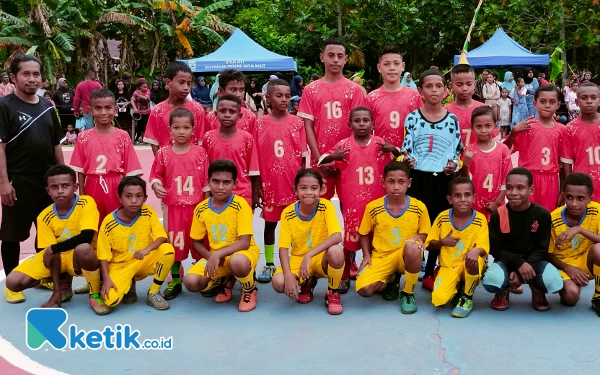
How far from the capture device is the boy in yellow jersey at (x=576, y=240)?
4141 mm

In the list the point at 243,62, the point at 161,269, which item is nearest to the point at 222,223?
the point at 161,269

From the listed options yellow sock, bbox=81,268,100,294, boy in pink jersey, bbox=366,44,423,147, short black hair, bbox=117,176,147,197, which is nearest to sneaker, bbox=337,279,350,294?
boy in pink jersey, bbox=366,44,423,147

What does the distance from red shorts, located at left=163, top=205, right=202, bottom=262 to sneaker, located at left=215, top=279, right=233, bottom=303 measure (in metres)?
0.31

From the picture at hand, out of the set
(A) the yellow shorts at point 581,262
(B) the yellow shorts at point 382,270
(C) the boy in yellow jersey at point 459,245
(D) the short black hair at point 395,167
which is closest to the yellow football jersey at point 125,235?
(B) the yellow shorts at point 382,270

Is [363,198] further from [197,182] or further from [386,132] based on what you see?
[197,182]

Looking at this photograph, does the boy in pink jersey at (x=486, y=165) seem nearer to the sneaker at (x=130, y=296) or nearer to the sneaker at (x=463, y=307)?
the sneaker at (x=463, y=307)

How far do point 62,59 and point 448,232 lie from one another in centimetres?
1762

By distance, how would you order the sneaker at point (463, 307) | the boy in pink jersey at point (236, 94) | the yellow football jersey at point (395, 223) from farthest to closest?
1. the boy in pink jersey at point (236, 94)
2. the yellow football jersey at point (395, 223)
3. the sneaker at point (463, 307)

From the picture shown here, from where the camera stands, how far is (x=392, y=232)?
4434mm

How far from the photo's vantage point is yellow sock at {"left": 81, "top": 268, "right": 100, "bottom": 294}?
14.1 feet

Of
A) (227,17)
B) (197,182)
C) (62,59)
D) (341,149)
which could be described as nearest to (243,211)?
(197,182)

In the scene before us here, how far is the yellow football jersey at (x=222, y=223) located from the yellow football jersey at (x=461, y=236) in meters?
1.33

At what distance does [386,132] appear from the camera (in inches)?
190

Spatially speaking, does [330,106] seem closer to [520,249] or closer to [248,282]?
[248,282]
